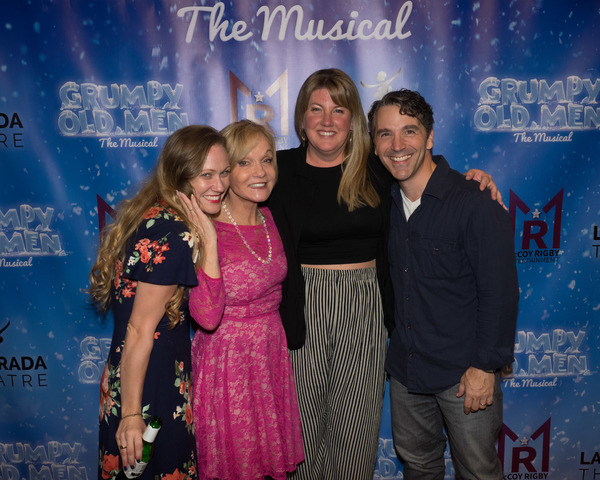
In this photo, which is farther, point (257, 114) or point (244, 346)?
point (257, 114)

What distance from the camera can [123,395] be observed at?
60.1 inches

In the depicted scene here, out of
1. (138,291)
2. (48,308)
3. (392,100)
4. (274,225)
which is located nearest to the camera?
(138,291)

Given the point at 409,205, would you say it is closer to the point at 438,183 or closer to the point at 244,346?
the point at 438,183

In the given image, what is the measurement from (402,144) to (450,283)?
601 millimetres

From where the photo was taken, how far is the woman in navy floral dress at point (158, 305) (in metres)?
1.51

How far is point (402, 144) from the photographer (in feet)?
6.12

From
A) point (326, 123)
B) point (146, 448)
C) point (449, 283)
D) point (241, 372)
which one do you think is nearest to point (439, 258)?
point (449, 283)

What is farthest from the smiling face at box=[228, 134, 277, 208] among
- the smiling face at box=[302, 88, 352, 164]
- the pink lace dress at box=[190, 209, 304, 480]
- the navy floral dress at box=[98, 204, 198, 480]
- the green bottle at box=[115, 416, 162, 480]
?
the green bottle at box=[115, 416, 162, 480]

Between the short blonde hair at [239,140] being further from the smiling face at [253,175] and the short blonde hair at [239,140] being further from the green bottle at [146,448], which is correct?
the green bottle at [146,448]

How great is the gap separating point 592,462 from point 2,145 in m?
4.00

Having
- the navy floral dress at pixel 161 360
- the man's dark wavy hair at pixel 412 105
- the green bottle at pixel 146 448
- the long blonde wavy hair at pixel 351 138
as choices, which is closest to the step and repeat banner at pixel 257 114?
the long blonde wavy hair at pixel 351 138

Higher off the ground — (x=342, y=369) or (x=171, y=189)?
(x=171, y=189)

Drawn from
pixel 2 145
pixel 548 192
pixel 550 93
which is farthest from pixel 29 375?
pixel 550 93

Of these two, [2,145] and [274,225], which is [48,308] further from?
[274,225]
